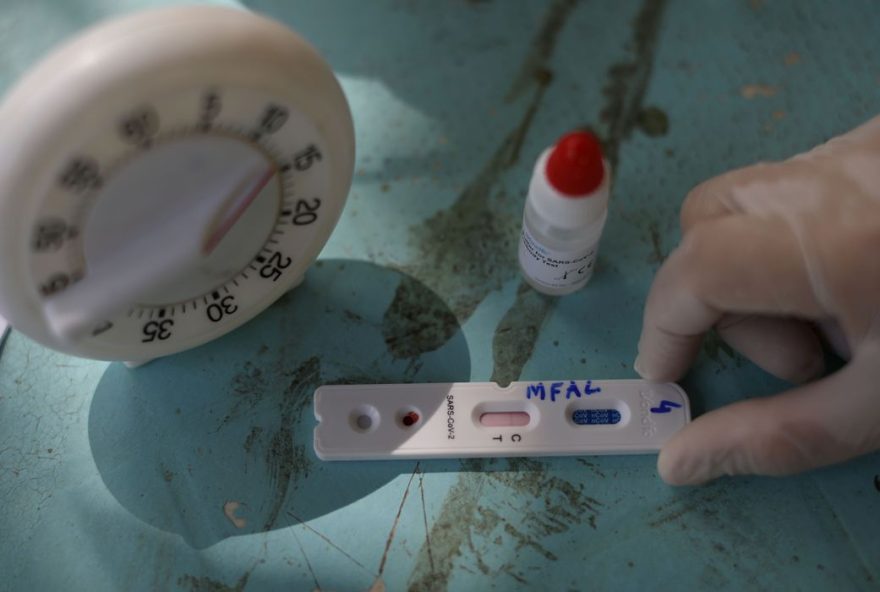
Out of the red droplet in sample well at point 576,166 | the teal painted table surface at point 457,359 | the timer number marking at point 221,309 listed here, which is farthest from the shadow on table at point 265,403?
the red droplet in sample well at point 576,166

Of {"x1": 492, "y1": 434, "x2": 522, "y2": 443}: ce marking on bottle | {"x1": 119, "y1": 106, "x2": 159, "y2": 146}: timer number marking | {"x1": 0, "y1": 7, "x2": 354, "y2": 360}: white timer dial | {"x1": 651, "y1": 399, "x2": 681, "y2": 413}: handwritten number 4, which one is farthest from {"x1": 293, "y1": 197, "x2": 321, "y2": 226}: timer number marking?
{"x1": 651, "y1": 399, "x2": 681, "y2": 413}: handwritten number 4

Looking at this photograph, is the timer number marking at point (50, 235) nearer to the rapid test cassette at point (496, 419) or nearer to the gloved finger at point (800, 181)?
the rapid test cassette at point (496, 419)

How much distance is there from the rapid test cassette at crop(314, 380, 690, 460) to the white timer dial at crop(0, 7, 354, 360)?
6.8 inches

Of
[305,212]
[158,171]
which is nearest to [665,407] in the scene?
[305,212]

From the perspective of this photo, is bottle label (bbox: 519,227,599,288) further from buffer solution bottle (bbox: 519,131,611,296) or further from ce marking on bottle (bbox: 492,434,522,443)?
ce marking on bottle (bbox: 492,434,522,443)

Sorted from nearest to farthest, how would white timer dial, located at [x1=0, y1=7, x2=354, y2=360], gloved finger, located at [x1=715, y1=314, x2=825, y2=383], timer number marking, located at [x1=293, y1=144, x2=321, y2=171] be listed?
1. white timer dial, located at [x1=0, y1=7, x2=354, y2=360]
2. timer number marking, located at [x1=293, y1=144, x2=321, y2=171]
3. gloved finger, located at [x1=715, y1=314, x2=825, y2=383]

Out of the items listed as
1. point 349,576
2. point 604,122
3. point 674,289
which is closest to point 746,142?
point 604,122

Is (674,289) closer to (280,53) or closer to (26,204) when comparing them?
(280,53)

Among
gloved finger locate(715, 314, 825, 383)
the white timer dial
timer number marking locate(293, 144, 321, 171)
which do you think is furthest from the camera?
gloved finger locate(715, 314, 825, 383)

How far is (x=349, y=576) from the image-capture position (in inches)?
27.5

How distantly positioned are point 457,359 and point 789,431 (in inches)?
12.2

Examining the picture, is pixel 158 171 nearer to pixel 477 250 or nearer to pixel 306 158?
pixel 306 158

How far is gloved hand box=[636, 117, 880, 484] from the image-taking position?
0.57 metres

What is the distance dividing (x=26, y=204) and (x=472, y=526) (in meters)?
0.46
